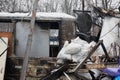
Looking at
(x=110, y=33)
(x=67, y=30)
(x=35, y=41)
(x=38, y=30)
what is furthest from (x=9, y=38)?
(x=110, y=33)

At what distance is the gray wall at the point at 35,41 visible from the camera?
39.8 ft

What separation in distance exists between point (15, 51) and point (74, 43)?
2.82 metres

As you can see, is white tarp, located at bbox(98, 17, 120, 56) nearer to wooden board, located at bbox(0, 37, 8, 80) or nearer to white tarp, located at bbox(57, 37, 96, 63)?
white tarp, located at bbox(57, 37, 96, 63)

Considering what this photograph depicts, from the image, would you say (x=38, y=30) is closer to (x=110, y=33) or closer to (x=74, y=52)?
(x=110, y=33)

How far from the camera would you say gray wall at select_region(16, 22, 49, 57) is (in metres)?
12.1

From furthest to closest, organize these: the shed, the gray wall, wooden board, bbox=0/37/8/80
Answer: the gray wall, the shed, wooden board, bbox=0/37/8/80

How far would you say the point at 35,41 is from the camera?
12.2 metres

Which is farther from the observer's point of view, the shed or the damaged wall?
the damaged wall

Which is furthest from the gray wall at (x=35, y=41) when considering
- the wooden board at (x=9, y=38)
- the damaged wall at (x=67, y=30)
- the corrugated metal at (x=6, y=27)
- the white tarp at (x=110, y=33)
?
the white tarp at (x=110, y=33)

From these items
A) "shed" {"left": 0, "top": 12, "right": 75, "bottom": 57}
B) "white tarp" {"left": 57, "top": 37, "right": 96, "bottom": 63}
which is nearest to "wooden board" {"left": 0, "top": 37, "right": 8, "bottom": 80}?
"shed" {"left": 0, "top": 12, "right": 75, "bottom": 57}

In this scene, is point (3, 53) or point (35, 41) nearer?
point (3, 53)

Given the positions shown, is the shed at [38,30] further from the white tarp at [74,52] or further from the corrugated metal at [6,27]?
the white tarp at [74,52]

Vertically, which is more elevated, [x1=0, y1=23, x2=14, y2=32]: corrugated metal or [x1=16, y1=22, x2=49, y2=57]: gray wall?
[x1=0, y1=23, x2=14, y2=32]: corrugated metal

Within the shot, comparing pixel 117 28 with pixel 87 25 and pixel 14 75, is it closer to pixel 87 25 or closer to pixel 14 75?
pixel 87 25
